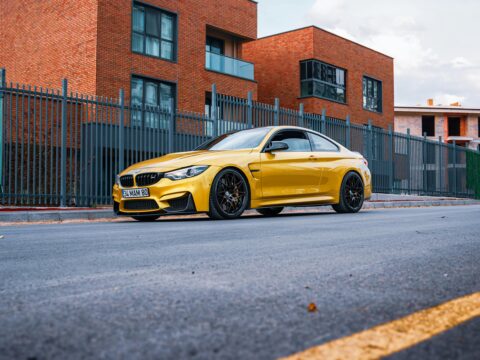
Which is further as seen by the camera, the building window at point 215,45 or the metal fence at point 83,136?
the building window at point 215,45

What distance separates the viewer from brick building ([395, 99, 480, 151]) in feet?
178

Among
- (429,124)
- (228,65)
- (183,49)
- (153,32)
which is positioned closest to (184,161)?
(153,32)

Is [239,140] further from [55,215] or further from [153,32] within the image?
[153,32]

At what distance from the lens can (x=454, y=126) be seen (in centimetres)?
5619

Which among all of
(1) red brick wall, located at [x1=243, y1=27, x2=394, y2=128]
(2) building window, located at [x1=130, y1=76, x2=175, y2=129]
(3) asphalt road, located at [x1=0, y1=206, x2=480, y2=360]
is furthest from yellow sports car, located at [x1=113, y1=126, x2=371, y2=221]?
(1) red brick wall, located at [x1=243, y1=27, x2=394, y2=128]

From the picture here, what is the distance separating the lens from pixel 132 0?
66.4ft

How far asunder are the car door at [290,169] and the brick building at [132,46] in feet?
34.3

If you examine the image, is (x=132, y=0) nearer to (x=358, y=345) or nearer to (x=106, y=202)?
(x=106, y=202)

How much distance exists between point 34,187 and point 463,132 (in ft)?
168

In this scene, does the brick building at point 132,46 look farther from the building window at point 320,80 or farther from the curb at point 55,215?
the curb at point 55,215

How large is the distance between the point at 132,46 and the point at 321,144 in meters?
11.6

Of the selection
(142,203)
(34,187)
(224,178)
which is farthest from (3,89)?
(224,178)

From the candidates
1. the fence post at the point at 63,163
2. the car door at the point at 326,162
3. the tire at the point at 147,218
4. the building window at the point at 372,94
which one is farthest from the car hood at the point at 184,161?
the building window at the point at 372,94

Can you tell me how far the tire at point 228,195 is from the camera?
8789mm
